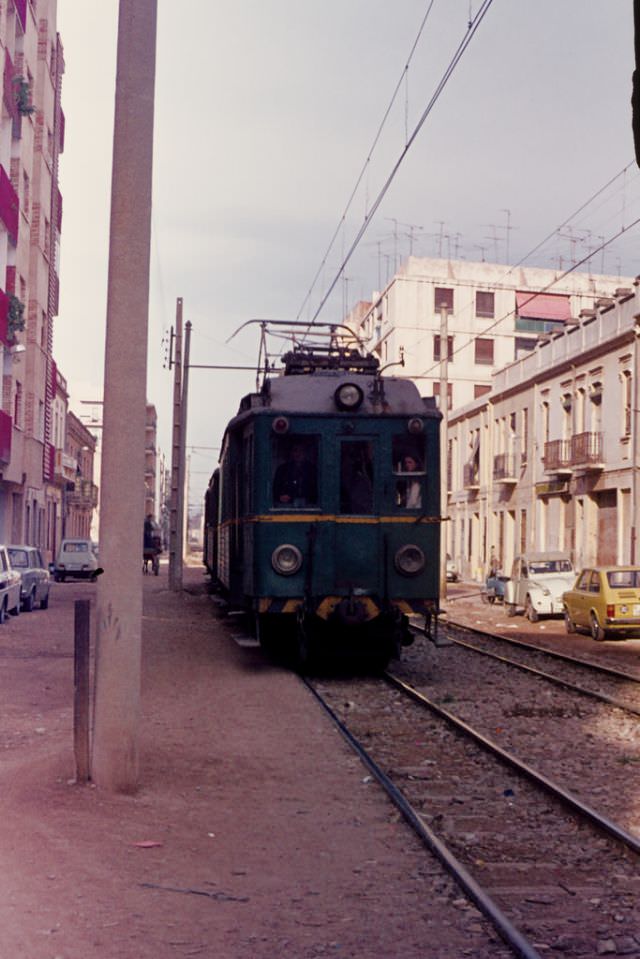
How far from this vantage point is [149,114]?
321 inches

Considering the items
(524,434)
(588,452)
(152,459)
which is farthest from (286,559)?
(152,459)

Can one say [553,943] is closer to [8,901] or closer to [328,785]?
[8,901]

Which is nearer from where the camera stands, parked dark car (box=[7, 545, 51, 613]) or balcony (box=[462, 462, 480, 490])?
parked dark car (box=[7, 545, 51, 613])

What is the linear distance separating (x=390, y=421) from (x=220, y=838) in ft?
27.6

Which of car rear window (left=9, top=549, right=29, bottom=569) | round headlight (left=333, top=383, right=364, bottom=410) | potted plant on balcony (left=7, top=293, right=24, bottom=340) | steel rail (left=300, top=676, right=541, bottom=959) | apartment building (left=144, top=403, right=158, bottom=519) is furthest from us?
apartment building (left=144, top=403, right=158, bottom=519)

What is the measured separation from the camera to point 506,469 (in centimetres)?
4931

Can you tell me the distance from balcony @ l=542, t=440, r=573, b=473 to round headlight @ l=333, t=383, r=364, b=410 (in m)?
26.6

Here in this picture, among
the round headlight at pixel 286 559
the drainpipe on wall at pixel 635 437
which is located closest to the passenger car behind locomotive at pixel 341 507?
the round headlight at pixel 286 559

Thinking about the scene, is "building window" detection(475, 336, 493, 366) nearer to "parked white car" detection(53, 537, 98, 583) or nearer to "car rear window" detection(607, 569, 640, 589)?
"parked white car" detection(53, 537, 98, 583)

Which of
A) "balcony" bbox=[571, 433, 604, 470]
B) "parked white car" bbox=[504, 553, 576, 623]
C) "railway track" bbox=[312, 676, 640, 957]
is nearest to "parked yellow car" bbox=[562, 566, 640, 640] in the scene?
"parked white car" bbox=[504, 553, 576, 623]

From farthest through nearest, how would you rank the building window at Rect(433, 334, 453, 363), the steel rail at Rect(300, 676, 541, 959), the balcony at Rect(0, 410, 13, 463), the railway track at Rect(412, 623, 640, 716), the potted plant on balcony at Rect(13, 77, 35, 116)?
1. the building window at Rect(433, 334, 453, 363)
2. the potted plant on balcony at Rect(13, 77, 35, 116)
3. the balcony at Rect(0, 410, 13, 463)
4. the railway track at Rect(412, 623, 640, 716)
5. the steel rail at Rect(300, 676, 541, 959)

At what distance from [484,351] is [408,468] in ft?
205

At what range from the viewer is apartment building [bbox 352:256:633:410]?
7431cm

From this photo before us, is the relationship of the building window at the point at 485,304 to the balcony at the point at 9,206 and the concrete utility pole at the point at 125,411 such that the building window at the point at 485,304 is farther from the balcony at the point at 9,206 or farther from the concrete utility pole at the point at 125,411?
the concrete utility pole at the point at 125,411
